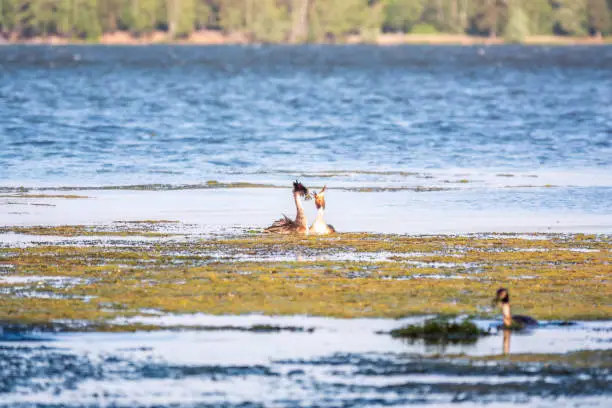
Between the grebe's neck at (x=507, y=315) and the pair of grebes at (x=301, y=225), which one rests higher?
the pair of grebes at (x=301, y=225)

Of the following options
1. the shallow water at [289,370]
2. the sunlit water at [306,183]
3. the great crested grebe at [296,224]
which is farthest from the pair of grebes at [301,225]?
the shallow water at [289,370]

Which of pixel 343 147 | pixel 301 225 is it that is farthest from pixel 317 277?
pixel 343 147

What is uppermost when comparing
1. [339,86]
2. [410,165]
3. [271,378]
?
[339,86]

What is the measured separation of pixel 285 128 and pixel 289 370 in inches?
1635

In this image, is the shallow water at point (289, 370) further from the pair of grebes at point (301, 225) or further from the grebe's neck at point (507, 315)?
the pair of grebes at point (301, 225)

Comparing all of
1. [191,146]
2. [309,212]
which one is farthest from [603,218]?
[191,146]

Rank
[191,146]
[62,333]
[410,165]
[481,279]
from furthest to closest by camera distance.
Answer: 1. [191,146]
2. [410,165]
3. [481,279]
4. [62,333]

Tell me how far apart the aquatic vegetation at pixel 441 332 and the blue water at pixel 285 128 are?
1912 cm

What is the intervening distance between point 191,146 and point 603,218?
21588 mm

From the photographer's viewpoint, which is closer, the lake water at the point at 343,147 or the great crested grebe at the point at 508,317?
the great crested grebe at the point at 508,317

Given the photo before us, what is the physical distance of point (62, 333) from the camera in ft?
46.9

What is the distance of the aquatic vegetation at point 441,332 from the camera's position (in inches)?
560

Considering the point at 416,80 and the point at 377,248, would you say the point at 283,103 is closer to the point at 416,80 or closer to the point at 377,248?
the point at 416,80

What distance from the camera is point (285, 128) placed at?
54219mm
